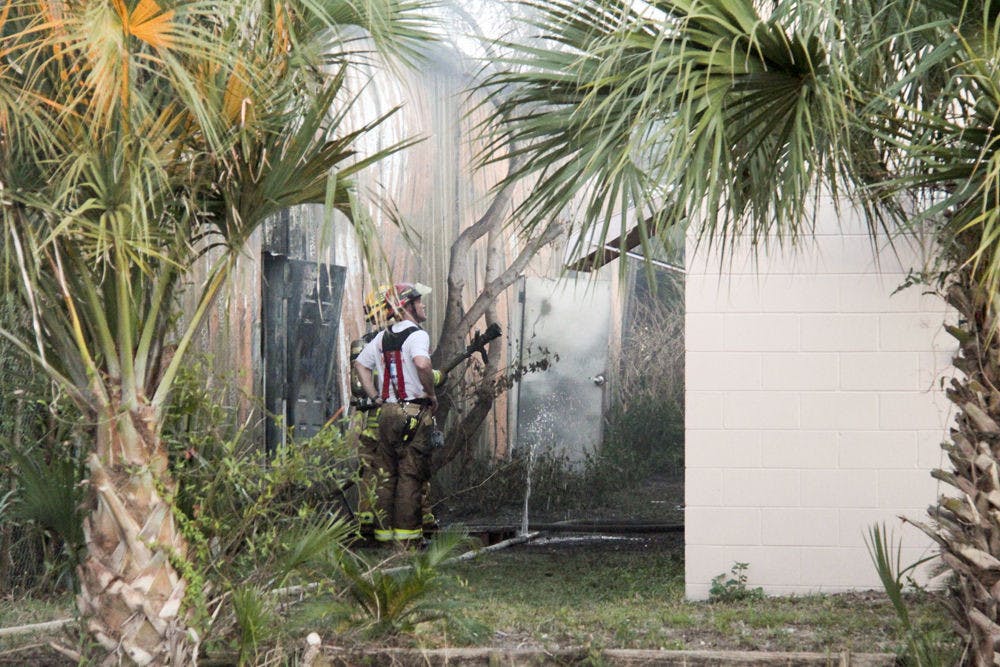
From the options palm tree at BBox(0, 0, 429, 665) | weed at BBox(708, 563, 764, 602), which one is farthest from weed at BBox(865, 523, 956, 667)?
palm tree at BBox(0, 0, 429, 665)

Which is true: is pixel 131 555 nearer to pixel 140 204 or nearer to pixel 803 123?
pixel 140 204

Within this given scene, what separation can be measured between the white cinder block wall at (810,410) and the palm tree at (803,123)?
1.54 meters

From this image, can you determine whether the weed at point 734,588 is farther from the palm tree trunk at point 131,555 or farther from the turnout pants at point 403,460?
the turnout pants at point 403,460

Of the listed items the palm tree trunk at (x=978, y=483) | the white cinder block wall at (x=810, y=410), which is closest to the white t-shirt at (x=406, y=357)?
the white cinder block wall at (x=810, y=410)

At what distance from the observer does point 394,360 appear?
8852 millimetres

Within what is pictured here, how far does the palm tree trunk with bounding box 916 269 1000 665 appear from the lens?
4406 millimetres

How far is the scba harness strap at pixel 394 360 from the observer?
8.83 m

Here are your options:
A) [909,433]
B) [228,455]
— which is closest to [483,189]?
[909,433]

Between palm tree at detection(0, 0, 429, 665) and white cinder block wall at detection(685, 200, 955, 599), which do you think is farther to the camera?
white cinder block wall at detection(685, 200, 955, 599)

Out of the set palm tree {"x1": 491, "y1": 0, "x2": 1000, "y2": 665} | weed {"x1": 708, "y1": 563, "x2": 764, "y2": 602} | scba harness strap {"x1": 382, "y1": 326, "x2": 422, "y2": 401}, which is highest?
Result: palm tree {"x1": 491, "y1": 0, "x2": 1000, "y2": 665}

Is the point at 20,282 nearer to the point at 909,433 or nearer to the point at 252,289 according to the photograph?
the point at 909,433

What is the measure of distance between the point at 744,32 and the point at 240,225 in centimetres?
194

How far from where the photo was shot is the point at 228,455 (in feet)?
16.3

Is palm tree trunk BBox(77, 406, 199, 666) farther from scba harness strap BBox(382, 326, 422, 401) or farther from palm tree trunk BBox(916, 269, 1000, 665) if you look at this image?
scba harness strap BBox(382, 326, 422, 401)
